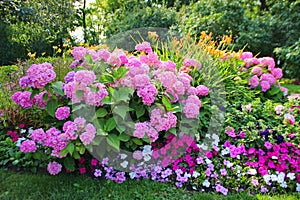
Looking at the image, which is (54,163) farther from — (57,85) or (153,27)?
(153,27)

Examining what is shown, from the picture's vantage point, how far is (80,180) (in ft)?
7.81

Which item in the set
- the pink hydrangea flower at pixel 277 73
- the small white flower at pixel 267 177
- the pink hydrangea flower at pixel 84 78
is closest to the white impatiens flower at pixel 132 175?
the pink hydrangea flower at pixel 84 78

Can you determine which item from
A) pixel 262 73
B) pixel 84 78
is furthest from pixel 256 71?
pixel 84 78

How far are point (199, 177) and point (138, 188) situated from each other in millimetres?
512

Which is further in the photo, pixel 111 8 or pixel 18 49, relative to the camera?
pixel 111 8

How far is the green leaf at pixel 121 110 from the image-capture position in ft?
7.23

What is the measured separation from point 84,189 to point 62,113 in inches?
22.3

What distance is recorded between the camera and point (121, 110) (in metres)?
2.23

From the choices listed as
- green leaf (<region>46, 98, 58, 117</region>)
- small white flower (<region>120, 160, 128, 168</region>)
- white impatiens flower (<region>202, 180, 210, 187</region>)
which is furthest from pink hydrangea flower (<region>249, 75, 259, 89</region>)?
green leaf (<region>46, 98, 58, 117</region>)

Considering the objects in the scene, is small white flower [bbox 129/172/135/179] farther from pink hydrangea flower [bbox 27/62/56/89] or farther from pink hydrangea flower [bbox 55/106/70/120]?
pink hydrangea flower [bbox 27/62/56/89]

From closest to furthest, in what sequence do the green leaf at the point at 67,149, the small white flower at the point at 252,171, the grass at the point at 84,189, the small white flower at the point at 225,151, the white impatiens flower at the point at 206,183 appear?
1. the green leaf at the point at 67,149
2. the grass at the point at 84,189
3. the white impatiens flower at the point at 206,183
4. the small white flower at the point at 252,171
5. the small white flower at the point at 225,151

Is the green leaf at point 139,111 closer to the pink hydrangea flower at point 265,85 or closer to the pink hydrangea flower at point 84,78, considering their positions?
the pink hydrangea flower at point 84,78

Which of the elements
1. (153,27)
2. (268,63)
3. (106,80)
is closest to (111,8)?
(153,27)

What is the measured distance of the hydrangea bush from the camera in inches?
86.0
